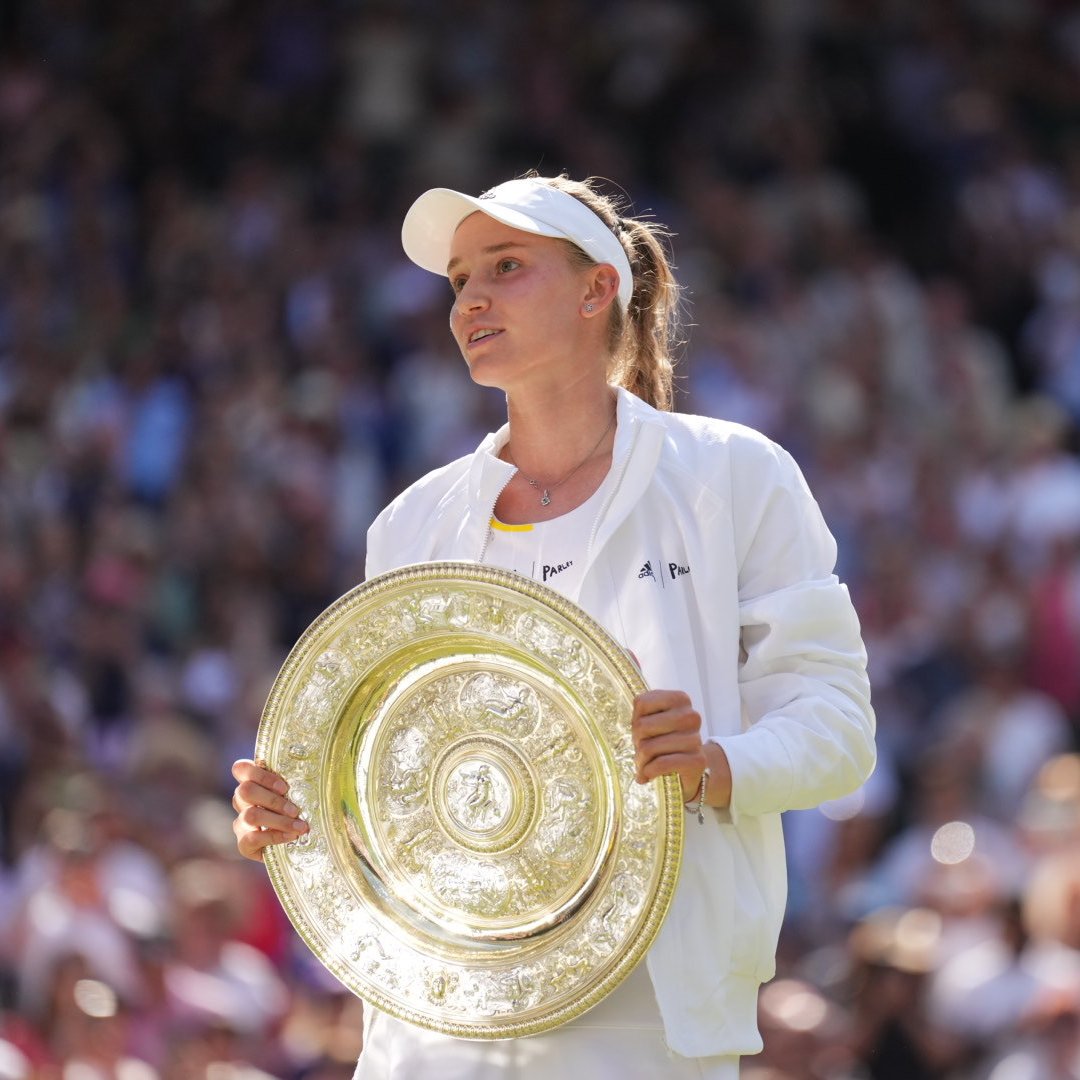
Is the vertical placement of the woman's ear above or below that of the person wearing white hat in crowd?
above

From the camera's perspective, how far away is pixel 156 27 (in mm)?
11242

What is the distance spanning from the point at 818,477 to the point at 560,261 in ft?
15.6

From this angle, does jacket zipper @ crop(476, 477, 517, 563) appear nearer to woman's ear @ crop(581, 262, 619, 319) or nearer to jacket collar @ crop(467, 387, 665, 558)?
jacket collar @ crop(467, 387, 665, 558)

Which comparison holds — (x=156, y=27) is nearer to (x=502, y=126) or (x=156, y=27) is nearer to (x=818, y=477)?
(x=502, y=126)

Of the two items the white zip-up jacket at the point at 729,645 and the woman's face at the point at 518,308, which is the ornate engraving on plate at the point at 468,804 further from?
the woman's face at the point at 518,308

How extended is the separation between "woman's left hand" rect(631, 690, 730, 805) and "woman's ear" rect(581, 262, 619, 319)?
80 centimetres

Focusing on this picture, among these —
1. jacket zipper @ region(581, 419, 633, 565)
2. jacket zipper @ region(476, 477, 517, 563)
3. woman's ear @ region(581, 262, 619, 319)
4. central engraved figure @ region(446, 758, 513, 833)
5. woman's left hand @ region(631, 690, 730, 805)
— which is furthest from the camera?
woman's ear @ region(581, 262, 619, 319)

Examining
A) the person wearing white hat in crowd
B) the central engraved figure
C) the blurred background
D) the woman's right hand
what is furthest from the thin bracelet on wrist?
the blurred background

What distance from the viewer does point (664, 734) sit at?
2547 millimetres

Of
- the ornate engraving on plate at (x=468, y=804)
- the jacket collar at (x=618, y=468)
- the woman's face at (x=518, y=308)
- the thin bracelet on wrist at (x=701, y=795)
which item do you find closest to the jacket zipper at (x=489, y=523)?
the jacket collar at (x=618, y=468)

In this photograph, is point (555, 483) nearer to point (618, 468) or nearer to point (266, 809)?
point (618, 468)

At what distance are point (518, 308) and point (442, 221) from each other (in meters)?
0.20

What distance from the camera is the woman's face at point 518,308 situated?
305 centimetres

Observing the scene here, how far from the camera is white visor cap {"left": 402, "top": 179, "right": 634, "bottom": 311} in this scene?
3.06m
